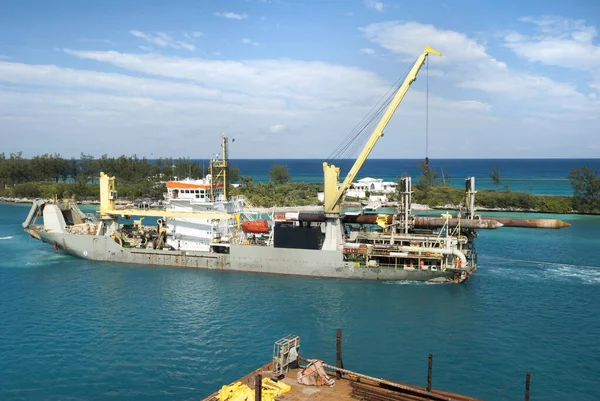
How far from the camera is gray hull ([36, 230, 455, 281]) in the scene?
121 feet

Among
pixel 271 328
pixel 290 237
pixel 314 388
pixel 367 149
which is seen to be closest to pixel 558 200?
pixel 367 149

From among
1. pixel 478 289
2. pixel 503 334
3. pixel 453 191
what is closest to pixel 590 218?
pixel 453 191

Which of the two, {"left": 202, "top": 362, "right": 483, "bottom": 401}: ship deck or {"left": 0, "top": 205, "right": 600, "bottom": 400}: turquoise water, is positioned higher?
{"left": 202, "top": 362, "right": 483, "bottom": 401}: ship deck

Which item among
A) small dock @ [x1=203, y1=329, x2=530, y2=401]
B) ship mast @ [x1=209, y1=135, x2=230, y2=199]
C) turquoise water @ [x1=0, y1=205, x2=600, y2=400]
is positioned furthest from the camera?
ship mast @ [x1=209, y1=135, x2=230, y2=199]

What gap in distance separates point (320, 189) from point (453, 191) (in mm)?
31416

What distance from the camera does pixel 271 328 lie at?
27312 millimetres

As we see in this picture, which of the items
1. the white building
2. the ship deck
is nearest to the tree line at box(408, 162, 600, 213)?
the white building

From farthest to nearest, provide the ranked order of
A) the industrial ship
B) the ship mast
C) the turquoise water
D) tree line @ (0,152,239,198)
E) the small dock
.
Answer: tree line @ (0,152,239,198) → the ship mast → the industrial ship → the turquoise water → the small dock

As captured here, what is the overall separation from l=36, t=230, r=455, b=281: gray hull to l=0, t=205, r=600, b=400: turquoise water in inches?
35.2

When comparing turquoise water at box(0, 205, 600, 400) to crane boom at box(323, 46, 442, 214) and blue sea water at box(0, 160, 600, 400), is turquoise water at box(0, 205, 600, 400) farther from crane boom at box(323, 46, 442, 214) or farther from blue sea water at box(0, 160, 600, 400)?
crane boom at box(323, 46, 442, 214)

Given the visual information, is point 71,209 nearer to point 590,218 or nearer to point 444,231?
Answer: point 444,231

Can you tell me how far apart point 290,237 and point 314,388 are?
74.3ft

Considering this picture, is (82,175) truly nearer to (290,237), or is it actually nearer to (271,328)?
(290,237)

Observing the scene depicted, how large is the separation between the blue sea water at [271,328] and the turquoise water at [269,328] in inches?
3.7
